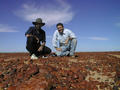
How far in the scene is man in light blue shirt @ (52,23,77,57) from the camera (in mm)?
8328

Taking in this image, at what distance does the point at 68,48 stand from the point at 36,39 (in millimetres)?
2190

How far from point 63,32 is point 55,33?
1.53ft

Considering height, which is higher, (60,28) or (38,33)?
(60,28)

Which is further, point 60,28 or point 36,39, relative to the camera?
point 60,28

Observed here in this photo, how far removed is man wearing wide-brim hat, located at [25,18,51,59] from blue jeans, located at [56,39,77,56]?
1.08 meters

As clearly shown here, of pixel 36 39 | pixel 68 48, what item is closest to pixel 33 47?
pixel 36 39

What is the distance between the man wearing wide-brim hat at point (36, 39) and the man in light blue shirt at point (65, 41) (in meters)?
0.92

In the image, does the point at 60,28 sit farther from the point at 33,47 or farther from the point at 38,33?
the point at 33,47

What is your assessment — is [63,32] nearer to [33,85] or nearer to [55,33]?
[55,33]

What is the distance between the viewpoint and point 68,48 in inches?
339

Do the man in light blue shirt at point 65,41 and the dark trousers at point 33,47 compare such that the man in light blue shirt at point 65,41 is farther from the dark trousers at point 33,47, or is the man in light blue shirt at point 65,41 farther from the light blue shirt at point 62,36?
the dark trousers at point 33,47

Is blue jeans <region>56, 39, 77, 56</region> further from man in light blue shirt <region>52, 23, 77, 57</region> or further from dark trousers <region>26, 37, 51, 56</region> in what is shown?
dark trousers <region>26, 37, 51, 56</region>

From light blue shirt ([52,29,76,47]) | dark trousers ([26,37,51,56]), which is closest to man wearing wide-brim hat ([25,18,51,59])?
dark trousers ([26,37,51,56])

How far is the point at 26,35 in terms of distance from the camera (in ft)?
22.5
